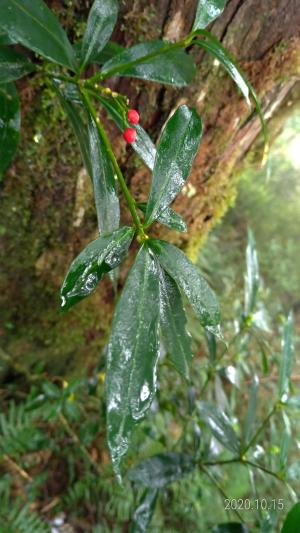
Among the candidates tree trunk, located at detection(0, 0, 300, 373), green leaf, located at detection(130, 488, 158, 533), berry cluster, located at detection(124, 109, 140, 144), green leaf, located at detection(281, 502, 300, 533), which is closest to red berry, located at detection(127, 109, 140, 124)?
berry cluster, located at detection(124, 109, 140, 144)

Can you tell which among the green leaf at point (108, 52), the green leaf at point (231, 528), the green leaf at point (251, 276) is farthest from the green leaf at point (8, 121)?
the green leaf at point (231, 528)

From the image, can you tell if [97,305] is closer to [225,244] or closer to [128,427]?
[128,427]

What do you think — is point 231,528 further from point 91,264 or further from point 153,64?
point 153,64

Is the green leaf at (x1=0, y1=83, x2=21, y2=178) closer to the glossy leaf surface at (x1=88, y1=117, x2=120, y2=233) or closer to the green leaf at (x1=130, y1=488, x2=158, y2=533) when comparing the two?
the glossy leaf surface at (x1=88, y1=117, x2=120, y2=233)

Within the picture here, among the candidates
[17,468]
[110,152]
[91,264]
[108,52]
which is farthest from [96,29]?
[17,468]

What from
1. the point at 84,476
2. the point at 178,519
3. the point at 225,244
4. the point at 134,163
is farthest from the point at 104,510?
the point at 225,244
